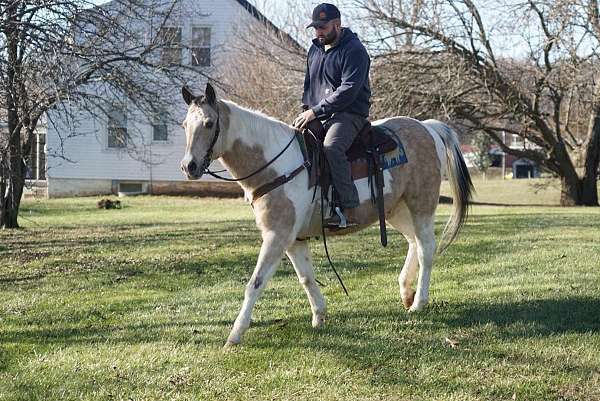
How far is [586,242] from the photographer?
13.4 metres

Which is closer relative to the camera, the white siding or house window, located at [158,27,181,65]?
house window, located at [158,27,181,65]

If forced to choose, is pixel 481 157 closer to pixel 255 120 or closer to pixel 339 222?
pixel 339 222

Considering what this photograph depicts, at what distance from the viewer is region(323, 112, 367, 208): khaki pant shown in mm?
6852

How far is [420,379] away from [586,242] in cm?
922

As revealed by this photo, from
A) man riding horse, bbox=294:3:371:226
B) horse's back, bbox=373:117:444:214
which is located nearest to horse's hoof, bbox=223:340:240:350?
man riding horse, bbox=294:3:371:226

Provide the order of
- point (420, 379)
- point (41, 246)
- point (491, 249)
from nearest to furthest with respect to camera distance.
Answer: point (420, 379)
point (491, 249)
point (41, 246)

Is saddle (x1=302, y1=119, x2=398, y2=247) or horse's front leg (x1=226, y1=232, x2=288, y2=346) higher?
saddle (x1=302, y1=119, x2=398, y2=247)

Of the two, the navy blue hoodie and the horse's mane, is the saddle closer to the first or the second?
the navy blue hoodie

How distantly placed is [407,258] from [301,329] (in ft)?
5.64

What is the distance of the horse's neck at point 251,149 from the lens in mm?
6609

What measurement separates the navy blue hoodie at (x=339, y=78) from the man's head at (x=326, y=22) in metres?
0.11

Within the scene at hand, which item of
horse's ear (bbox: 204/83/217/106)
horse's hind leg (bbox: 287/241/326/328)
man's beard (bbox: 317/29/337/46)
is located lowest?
horse's hind leg (bbox: 287/241/326/328)

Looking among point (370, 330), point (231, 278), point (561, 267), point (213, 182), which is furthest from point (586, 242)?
point (213, 182)

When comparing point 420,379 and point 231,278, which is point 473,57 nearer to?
point 231,278
